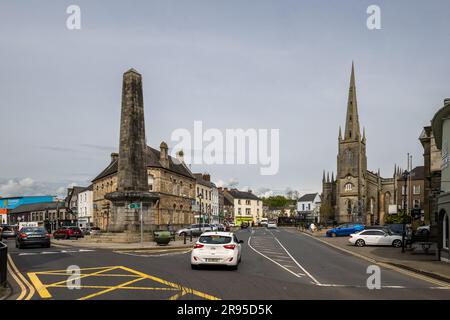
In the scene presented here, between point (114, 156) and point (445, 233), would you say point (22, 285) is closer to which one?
point (445, 233)

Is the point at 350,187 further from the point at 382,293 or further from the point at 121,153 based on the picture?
the point at 382,293

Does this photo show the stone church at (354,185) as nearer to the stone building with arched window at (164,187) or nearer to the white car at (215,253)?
the stone building with arched window at (164,187)

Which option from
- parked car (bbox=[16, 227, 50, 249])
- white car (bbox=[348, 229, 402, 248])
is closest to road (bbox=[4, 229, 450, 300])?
parked car (bbox=[16, 227, 50, 249])

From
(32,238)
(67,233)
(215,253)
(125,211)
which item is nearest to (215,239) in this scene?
(215,253)

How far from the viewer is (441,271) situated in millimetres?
16719

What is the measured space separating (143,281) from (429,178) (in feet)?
112

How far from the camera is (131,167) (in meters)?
33.4

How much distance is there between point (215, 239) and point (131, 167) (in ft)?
59.9

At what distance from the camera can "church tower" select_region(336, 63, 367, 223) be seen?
114 metres

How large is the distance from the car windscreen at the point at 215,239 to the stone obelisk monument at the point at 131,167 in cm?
1713

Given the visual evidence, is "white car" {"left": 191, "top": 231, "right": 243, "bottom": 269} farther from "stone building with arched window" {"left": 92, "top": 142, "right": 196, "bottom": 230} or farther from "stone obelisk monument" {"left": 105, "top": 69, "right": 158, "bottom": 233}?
"stone building with arched window" {"left": 92, "top": 142, "right": 196, "bottom": 230}

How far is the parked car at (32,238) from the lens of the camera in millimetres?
28719
